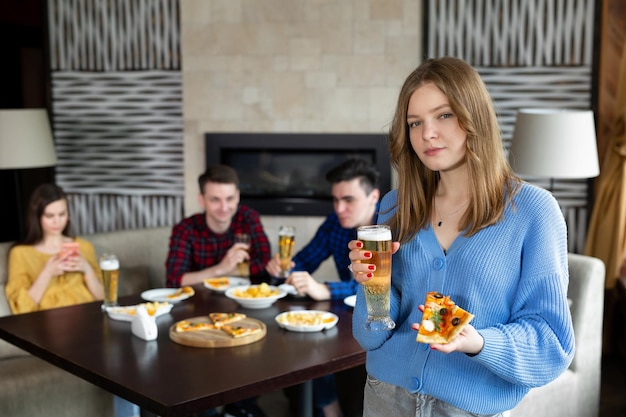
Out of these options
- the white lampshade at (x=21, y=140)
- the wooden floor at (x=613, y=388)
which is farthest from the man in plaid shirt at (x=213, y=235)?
the wooden floor at (x=613, y=388)

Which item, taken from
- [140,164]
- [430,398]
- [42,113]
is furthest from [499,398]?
[140,164]

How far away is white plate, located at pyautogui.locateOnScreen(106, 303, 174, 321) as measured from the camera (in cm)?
276

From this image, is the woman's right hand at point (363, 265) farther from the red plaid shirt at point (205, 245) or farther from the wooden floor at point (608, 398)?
the wooden floor at point (608, 398)

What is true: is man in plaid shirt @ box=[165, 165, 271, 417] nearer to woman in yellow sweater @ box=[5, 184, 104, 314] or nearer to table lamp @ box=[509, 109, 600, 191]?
woman in yellow sweater @ box=[5, 184, 104, 314]

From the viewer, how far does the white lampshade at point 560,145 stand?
3.67 m

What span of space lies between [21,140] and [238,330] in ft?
9.22

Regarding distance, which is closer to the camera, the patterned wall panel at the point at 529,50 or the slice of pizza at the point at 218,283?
the slice of pizza at the point at 218,283

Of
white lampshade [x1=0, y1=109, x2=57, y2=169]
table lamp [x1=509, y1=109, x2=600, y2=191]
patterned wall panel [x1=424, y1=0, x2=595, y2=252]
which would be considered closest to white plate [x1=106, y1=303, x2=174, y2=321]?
table lamp [x1=509, y1=109, x2=600, y2=191]

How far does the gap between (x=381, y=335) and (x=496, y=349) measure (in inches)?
10.6

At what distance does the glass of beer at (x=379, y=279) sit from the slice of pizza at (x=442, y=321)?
0.14 m

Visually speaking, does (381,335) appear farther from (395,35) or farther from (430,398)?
(395,35)

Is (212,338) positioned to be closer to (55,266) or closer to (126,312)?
(126,312)

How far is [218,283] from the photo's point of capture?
3246 millimetres

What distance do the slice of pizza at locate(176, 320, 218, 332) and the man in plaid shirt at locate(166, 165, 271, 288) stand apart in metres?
0.83
